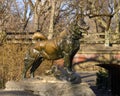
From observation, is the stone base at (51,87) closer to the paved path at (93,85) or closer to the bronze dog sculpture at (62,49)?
the bronze dog sculpture at (62,49)

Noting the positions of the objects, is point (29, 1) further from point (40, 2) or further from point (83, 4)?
point (83, 4)

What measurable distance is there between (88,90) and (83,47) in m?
21.7

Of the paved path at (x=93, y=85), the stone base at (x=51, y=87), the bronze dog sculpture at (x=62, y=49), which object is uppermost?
the bronze dog sculpture at (x=62, y=49)

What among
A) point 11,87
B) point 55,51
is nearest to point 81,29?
point 55,51

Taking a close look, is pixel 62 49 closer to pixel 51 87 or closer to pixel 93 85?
pixel 51 87

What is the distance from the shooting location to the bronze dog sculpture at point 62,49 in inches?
324

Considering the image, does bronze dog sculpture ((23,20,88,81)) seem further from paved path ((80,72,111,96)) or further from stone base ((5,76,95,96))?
paved path ((80,72,111,96))

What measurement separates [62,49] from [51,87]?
0.90 m

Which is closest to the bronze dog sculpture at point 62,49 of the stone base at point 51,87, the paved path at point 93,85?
the stone base at point 51,87

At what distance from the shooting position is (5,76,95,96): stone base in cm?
820

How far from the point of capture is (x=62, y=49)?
27.3 ft

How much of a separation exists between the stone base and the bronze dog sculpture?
0.24 meters

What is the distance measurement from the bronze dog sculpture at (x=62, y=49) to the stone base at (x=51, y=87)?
0.79 ft

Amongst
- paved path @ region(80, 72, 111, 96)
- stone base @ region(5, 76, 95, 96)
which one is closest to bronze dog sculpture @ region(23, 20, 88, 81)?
stone base @ region(5, 76, 95, 96)
